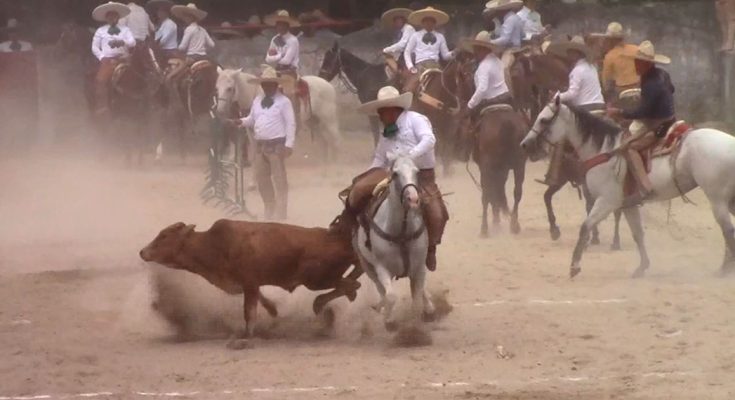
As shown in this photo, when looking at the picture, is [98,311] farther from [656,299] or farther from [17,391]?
[656,299]

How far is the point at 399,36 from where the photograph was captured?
26.0m

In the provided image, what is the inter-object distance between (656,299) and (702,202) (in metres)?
7.70

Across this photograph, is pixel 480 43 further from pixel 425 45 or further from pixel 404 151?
pixel 404 151

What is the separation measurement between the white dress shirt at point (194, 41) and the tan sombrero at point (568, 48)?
6.89m

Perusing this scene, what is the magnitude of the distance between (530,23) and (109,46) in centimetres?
725

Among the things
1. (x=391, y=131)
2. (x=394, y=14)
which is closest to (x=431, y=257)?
(x=391, y=131)

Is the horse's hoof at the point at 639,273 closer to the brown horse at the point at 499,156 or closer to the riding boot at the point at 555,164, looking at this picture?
the riding boot at the point at 555,164

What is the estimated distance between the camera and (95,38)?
26.0 m

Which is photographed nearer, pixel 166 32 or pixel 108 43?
pixel 108 43

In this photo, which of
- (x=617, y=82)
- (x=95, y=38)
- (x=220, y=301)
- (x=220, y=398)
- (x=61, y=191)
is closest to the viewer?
(x=220, y=398)

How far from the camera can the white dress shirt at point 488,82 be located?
60.6 feet

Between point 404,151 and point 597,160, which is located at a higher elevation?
point 404,151

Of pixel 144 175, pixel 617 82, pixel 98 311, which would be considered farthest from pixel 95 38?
pixel 98 311

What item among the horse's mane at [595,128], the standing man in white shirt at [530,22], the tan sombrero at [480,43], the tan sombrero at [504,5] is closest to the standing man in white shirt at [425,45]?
the tan sombrero at [504,5]
